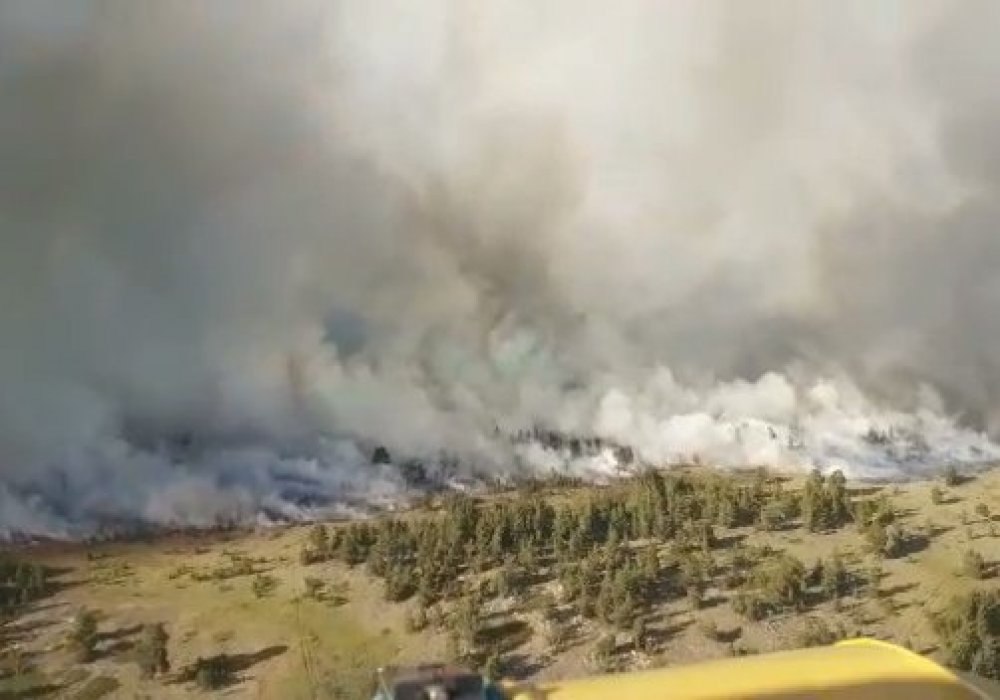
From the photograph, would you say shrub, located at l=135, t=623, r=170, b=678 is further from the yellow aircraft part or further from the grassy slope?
the yellow aircraft part

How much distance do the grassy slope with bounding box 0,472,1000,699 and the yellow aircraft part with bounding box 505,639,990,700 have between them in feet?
12.9

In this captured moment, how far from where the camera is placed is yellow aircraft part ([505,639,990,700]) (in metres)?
3.69

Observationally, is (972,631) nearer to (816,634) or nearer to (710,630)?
(816,634)

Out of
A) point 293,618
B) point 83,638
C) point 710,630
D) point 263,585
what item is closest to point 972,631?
point 710,630

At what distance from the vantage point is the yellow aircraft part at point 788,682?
Result: 3691 mm

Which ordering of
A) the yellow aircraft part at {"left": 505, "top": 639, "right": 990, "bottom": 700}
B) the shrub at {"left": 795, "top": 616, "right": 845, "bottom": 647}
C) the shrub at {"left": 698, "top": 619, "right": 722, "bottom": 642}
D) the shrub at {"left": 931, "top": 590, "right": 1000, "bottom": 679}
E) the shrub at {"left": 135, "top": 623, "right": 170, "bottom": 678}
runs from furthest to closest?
the shrub at {"left": 698, "top": 619, "right": 722, "bottom": 642}, the shrub at {"left": 795, "top": 616, "right": 845, "bottom": 647}, the shrub at {"left": 931, "top": 590, "right": 1000, "bottom": 679}, the shrub at {"left": 135, "top": 623, "right": 170, "bottom": 678}, the yellow aircraft part at {"left": 505, "top": 639, "right": 990, "bottom": 700}

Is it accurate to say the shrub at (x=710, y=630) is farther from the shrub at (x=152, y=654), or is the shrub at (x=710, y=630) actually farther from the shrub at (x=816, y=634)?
the shrub at (x=152, y=654)

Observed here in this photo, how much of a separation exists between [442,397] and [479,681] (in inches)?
322

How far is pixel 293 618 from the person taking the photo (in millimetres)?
8430

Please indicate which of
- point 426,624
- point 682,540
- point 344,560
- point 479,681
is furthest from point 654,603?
point 479,681

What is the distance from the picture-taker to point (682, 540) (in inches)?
372

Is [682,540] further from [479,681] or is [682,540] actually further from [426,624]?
[479,681]

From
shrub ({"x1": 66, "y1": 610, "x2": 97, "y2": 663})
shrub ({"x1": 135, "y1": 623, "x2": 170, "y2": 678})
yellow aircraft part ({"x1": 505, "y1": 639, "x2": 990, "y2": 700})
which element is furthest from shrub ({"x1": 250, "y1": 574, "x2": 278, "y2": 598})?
yellow aircraft part ({"x1": 505, "y1": 639, "x2": 990, "y2": 700})

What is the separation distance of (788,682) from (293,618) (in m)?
5.31
